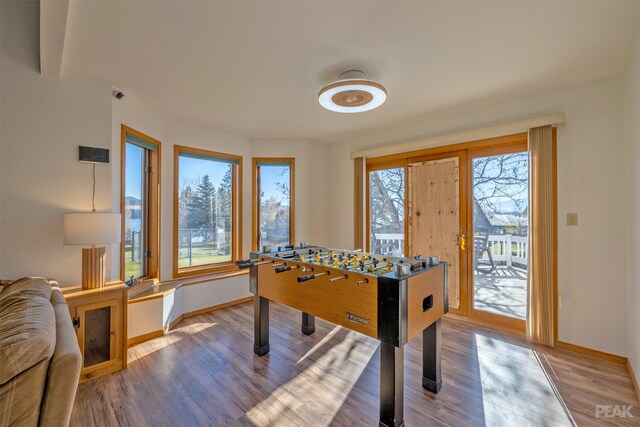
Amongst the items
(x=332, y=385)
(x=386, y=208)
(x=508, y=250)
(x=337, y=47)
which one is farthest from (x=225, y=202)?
(x=508, y=250)

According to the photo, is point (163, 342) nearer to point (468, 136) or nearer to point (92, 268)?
point (92, 268)

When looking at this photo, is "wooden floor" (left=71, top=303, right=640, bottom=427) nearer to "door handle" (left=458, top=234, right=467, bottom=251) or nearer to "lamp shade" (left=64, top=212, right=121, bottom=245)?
"door handle" (left=458, top=234, right=467, bottom=251)

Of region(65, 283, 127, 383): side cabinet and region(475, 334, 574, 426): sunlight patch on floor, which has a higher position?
region(65, 283, 127, 383): side cabinet

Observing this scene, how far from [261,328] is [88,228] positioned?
63.1 inches

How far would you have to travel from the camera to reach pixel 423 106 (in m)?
3.08

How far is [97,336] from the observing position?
86.1 inches

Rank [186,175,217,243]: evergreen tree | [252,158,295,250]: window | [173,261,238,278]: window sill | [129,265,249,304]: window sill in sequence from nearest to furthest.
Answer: [129,265,249,304]: window sill → [173,261,238,278]: window sill → [186,175,217,243]: evergreen tree → [252,158,295,250]: window

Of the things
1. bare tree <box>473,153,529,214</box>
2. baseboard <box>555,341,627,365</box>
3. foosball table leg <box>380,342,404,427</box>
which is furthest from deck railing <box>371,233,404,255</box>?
foosball table leg <box>380,342,404,427</box>

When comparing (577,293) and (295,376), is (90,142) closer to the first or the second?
(295,376)

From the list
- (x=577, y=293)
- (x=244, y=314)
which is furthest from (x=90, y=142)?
(x=577, y=293)

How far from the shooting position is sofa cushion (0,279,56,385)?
955mm

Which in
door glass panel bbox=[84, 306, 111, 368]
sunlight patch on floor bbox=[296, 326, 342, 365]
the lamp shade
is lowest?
sunlight patch on floor bbox=[296, 326, 342, 365]

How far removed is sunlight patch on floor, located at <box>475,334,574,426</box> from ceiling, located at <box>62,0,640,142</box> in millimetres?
2465

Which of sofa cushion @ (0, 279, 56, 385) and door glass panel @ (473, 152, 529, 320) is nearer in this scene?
sofa cushion @ (0, 279, 56, 385)
